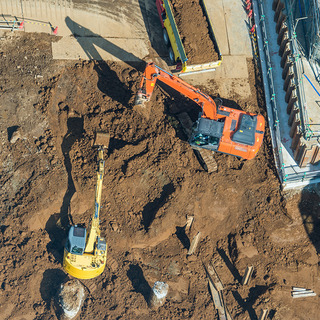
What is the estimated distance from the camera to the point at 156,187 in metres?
37.0

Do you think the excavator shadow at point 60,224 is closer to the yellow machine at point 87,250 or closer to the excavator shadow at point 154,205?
the yellow machine at point 87,250

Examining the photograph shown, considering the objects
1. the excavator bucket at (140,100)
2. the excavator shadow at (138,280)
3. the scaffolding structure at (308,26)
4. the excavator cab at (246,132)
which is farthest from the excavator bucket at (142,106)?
the scaffolding structure at (308,26)

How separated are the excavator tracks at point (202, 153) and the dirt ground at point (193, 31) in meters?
3.53

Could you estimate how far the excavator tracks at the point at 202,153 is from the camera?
37.3 metres

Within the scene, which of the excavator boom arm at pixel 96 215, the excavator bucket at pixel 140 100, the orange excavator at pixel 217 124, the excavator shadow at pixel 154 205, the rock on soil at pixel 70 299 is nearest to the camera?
the excavator boom arm at pixel 96 215

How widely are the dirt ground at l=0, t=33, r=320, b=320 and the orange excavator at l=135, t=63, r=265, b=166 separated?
1471 mm

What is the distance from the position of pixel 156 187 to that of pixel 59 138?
649cm

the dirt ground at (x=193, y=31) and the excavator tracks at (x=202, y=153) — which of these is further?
the dirt ground at (x=193, y=31)

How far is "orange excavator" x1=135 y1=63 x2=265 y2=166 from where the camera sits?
36.2 metres

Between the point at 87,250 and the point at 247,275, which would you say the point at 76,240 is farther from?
the point at 247,275

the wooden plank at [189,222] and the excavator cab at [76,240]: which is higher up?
the excavator cab at [76,240]

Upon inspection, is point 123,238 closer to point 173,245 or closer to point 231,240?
point 173,245

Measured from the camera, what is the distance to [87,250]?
111 ft

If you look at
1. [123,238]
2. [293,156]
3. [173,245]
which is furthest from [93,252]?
[293,156]
